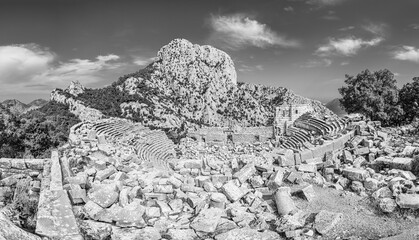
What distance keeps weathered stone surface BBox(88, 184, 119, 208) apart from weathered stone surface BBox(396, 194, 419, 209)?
6.51 metres

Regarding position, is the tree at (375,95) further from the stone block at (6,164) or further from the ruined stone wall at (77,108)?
the ruined stone wall at (77,108)

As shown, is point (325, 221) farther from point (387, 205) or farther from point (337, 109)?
point (337, 109)

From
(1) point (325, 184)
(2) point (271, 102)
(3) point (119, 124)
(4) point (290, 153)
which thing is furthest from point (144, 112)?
(1) point (325, 184)

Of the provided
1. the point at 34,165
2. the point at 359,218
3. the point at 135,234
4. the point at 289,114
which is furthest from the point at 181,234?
the point at 289,114

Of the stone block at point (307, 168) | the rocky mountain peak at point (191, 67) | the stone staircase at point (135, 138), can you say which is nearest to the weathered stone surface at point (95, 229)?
the stone block at point (307, 168)

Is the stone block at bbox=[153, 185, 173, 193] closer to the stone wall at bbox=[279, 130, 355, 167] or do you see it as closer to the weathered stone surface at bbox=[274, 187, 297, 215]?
the weathered stone surface at bbox=[274, 187, 297, 215]

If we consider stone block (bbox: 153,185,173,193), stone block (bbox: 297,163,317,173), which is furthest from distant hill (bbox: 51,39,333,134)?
stone block (bbox: 153,185,173,193)

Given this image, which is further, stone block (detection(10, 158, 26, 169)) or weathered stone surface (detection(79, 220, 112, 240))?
stone block (detection(10, 158, 26, 169))

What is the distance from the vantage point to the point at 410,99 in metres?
27.9

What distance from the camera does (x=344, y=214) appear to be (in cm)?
662

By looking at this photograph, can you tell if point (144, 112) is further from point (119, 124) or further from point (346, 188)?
point (346, 188)

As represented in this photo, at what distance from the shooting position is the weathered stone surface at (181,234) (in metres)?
5.81

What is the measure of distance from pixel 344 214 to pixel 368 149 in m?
6.99

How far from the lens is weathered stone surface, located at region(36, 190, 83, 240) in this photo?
4.71 meters
